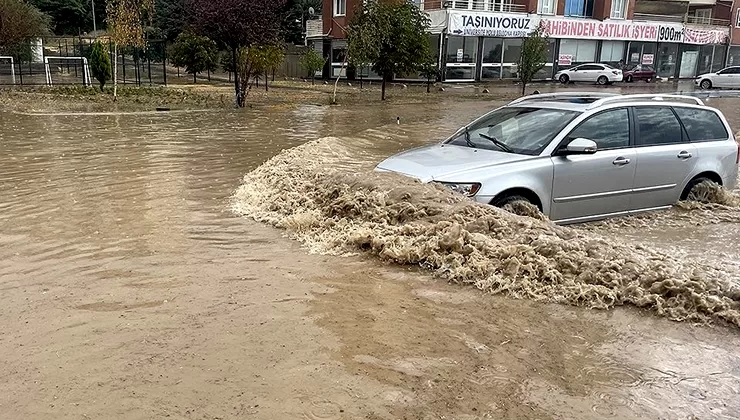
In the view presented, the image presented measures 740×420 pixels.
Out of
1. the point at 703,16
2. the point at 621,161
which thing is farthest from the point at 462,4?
the point at 621,161

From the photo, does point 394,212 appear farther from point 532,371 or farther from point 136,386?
point 136,386

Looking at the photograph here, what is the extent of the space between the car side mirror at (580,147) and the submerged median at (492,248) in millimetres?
1027

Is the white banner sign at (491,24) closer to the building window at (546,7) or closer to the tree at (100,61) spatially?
the building window at (546,7)

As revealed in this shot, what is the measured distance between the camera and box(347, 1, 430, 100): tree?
25297 millimetres

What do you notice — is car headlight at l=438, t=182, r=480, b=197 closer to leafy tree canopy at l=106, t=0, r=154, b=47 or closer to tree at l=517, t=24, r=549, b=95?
leafy tree canopy at l=106, t=0, r=154, b=47

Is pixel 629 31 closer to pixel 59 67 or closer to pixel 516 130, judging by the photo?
pixel 59 67

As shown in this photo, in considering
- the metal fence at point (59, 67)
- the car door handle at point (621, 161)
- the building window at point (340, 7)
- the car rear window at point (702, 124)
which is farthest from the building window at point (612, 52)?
the car door handle at point (621, 161)

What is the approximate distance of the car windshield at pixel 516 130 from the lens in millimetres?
6895

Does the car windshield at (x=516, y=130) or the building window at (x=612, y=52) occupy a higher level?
the building window at (x=612, y=52)

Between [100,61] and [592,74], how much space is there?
2770 centimetres

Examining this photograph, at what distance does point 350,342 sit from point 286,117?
50.3 feet

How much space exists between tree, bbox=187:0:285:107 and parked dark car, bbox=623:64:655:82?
2765 centimetres

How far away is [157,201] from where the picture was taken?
7.93 metres

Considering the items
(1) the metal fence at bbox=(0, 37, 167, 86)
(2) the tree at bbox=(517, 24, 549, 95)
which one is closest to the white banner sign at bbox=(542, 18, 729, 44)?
(2) the tree at bbox=(517, 24, 549, 95)
